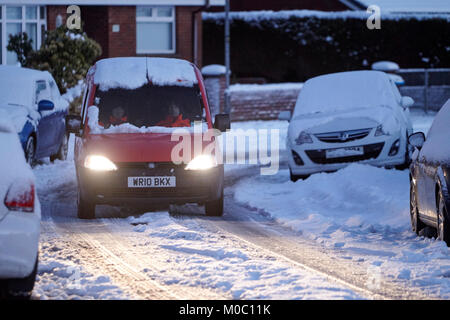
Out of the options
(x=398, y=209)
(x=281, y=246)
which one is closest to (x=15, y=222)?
(x=281, y=246)

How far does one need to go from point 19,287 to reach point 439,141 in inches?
185

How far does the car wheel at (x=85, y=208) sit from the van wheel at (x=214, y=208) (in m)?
1.41

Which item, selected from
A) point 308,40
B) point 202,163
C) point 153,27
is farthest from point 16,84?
point 308,40

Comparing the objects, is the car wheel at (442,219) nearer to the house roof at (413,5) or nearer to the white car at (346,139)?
the white car at (346,139)

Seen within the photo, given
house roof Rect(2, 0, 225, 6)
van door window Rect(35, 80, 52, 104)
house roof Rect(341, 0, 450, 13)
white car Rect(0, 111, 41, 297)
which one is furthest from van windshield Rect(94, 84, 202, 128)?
house roof Rect(341, 0, 450, 13)

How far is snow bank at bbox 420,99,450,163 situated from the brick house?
81.1 feet

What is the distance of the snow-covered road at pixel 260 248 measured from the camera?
804cm

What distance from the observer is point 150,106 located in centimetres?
1334

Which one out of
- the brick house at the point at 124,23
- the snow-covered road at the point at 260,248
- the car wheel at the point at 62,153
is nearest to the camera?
the snow-covered road at the point at 260,248

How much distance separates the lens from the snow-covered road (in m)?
8.04

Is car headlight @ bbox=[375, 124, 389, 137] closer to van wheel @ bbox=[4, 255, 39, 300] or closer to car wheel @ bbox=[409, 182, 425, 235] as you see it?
car wheel @ bbox=[409, 182, 425, 235]

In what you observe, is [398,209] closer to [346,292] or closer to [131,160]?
[131,160]

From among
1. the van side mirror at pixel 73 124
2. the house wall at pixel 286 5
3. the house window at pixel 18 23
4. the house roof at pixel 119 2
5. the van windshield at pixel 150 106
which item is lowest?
the van side mirror at pixel 73 124

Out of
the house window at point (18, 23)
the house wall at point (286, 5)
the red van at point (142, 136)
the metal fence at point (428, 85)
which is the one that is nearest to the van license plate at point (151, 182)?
the red van at point (142, 136)
